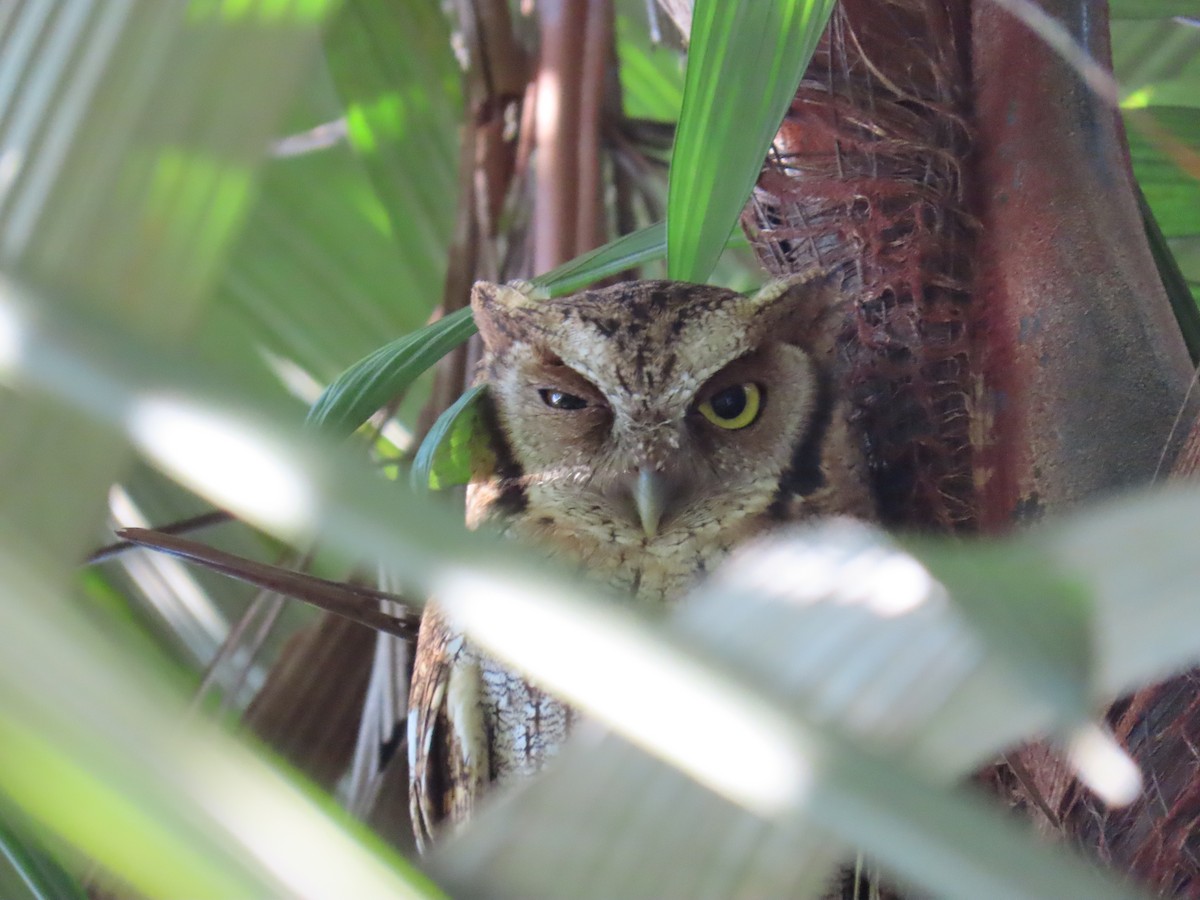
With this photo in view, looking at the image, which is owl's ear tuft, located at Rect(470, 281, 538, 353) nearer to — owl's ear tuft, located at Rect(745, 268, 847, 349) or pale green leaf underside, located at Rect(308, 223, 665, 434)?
pale green leaf underside, located at Rect(308, 223, 665, 434)

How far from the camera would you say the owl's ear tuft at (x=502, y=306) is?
4.28 ft

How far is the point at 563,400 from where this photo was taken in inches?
52.2

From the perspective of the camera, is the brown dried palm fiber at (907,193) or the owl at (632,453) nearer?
the brown dried palm fiber at (907,193)

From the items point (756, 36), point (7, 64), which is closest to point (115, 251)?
point (7, 64)

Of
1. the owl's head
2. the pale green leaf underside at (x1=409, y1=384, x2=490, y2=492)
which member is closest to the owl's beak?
the owl's head

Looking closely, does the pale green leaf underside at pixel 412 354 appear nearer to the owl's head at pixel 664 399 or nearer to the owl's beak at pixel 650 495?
the owl's head at pixel 664 399

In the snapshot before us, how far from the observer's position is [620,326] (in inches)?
49.4

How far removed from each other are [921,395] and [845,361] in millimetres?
150

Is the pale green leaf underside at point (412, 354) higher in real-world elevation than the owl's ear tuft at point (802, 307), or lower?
lower

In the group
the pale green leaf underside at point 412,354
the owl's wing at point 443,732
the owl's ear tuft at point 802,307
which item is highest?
the owl's ear tuft at point 802,307

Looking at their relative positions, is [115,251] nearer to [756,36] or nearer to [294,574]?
[756,36]

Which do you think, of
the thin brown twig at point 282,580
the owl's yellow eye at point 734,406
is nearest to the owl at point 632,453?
the owl's yellow eye at point 734,406

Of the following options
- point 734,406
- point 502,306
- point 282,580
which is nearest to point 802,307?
point 734,406

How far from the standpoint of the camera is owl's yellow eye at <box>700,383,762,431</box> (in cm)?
128
